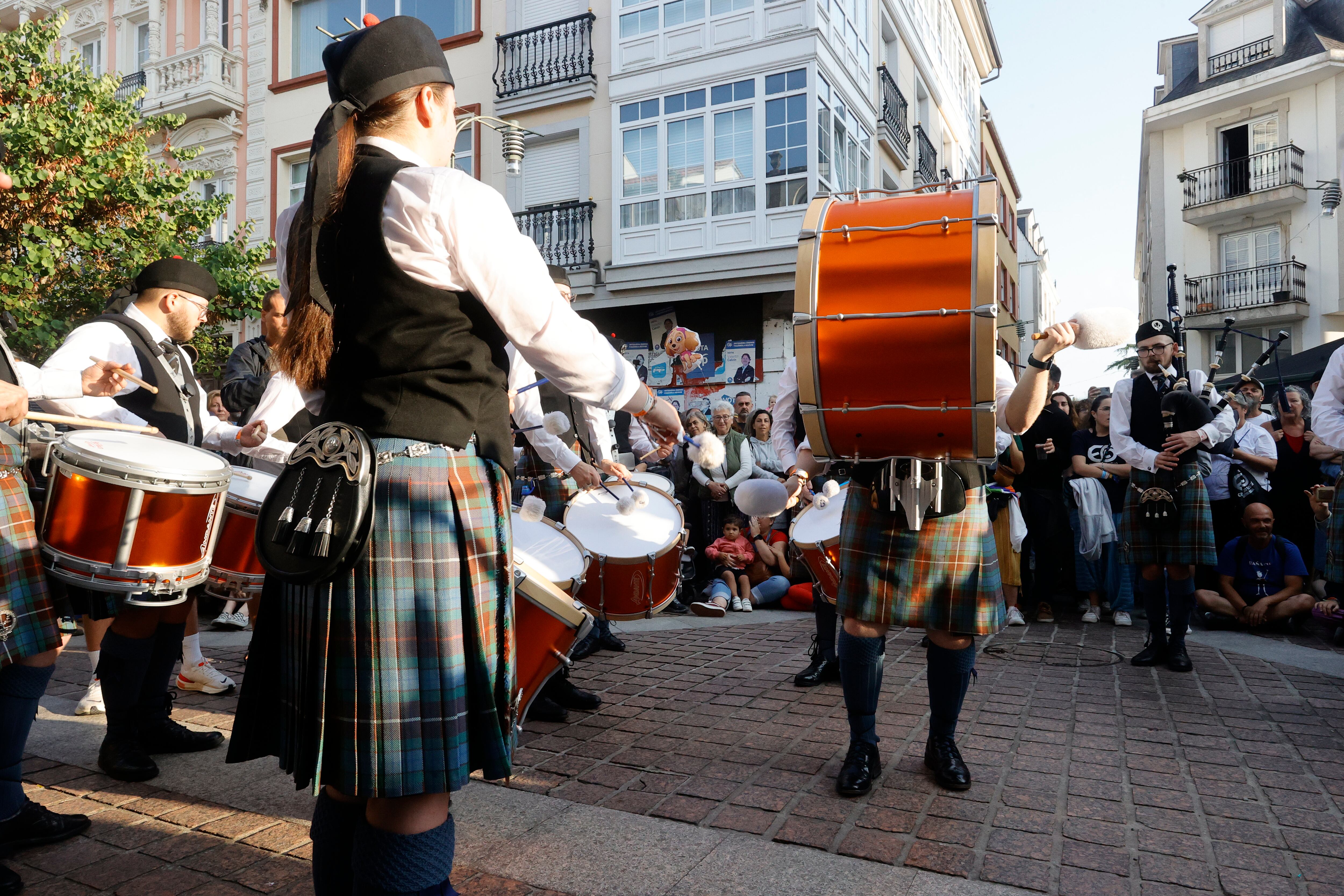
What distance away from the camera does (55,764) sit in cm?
339

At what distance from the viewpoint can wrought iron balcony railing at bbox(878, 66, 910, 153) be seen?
58.0 ft

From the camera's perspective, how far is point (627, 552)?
4.53 metres

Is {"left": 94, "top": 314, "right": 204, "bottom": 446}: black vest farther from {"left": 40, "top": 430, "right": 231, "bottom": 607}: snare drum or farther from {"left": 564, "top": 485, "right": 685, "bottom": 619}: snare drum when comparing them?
{"left": 564, "top": 485, "right": 685, "bottom": 619}: snare drum

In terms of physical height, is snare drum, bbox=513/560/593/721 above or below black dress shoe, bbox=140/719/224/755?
above

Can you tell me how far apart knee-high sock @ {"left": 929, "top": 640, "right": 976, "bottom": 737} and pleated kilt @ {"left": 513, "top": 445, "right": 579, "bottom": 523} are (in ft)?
8.19

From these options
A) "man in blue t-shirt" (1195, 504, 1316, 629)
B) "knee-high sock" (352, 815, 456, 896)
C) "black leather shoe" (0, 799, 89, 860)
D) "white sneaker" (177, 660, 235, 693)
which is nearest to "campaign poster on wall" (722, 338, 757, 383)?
"man in blue t-shirt" (1195, 504, 1316, 629)

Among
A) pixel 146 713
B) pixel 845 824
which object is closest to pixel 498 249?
pixel 845 824

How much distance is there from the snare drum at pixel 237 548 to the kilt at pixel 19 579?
878 mm

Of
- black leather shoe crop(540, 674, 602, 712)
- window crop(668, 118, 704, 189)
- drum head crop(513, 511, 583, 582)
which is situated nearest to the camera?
drum head crop(513, 511, 583, 582)

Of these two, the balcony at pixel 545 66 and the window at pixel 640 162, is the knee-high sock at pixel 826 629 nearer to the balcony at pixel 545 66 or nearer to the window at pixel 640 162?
the window at pixel 640 162

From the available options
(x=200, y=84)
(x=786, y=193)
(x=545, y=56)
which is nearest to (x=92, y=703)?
(x=786, y=193)

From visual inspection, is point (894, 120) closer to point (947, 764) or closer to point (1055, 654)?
point (1055, 654)

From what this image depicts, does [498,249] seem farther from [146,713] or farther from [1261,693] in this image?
[1261,693]

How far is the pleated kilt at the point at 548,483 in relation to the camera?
5312mm
